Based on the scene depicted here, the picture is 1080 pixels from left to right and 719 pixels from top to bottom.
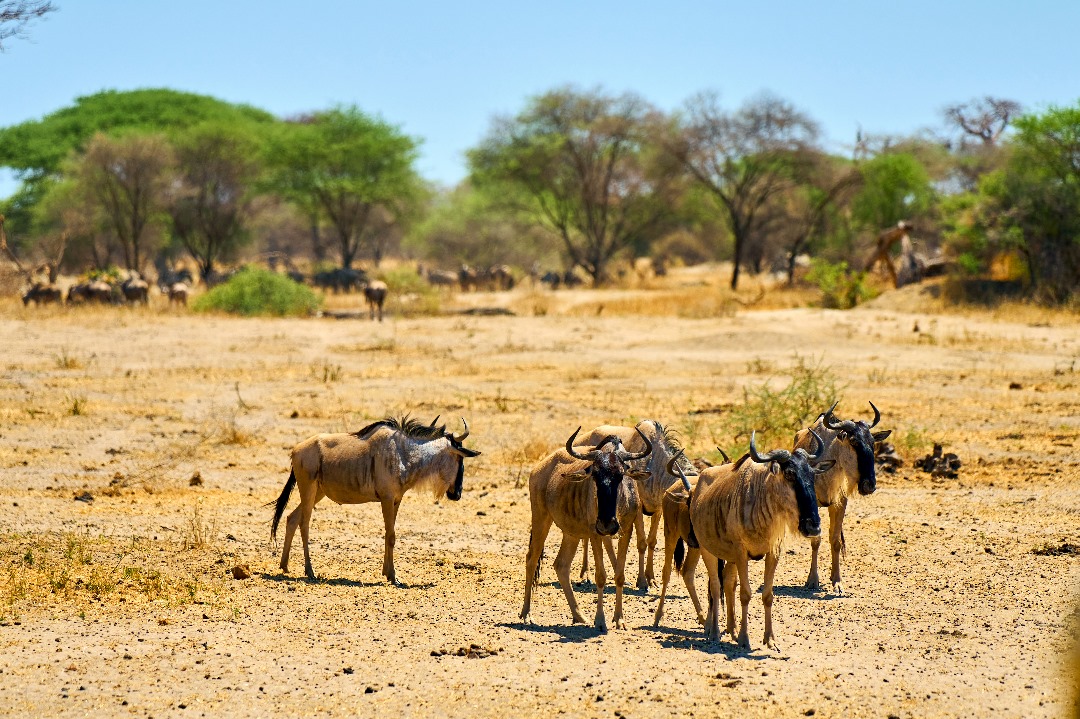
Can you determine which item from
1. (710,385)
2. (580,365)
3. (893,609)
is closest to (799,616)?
(893,609)

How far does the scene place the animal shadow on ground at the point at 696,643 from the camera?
7.42 metres

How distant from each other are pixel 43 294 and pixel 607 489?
30.1m

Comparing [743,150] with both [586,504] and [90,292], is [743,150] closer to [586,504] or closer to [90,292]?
[90,292]

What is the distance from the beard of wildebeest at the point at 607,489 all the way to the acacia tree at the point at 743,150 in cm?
3616

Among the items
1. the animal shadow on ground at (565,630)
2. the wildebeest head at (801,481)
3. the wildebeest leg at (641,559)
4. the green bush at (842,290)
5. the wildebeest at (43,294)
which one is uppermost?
the green bush at (842,290)

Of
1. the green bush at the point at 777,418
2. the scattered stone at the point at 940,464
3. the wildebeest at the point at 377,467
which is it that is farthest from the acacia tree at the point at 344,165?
the wildebeest at the point at 377,467

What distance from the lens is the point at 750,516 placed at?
739 centimetres

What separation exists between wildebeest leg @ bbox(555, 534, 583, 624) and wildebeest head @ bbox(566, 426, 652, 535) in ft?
1.75

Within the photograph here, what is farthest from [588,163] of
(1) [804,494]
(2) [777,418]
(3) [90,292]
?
(1) [804,494]

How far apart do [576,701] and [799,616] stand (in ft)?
7.83

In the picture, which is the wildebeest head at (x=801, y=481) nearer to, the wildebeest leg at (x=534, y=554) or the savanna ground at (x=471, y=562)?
the savanna ground at (x=471, y=562)

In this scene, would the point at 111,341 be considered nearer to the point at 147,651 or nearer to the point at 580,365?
the point at 580,365

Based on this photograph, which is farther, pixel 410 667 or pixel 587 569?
pixel 587 569

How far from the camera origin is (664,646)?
7602 mm
